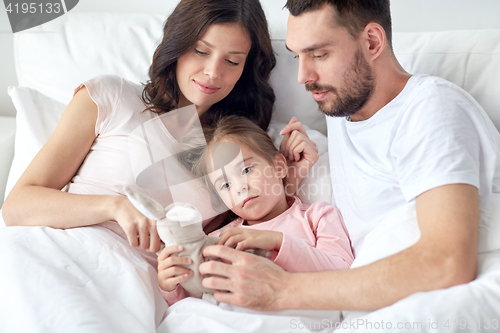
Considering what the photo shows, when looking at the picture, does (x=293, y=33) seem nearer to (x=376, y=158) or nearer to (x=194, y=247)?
(x=376, y=158)

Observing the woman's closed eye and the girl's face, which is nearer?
the girl's face

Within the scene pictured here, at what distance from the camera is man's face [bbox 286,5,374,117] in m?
0.94

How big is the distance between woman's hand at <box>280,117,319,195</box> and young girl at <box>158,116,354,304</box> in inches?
1.4

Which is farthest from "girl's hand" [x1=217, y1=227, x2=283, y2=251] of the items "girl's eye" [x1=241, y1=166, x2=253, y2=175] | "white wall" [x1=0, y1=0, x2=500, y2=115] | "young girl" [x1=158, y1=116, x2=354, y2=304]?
"white wall" [x1=0, y1=0, x2=500, y2=115]

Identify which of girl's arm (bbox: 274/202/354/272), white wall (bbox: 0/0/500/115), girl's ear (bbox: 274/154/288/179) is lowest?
girl's arm (bbox: 274/202/354/272)

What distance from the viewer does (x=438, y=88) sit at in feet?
2.74

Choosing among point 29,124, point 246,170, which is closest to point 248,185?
point 246,170

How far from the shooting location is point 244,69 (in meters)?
1.37

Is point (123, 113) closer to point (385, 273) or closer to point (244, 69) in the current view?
point (244, 69)

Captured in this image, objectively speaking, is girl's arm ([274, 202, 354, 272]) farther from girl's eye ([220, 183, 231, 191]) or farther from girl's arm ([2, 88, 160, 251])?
girl's arm ([2, 88, 160, 251])

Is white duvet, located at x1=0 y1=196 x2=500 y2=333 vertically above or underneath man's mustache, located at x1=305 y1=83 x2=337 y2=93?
underneath

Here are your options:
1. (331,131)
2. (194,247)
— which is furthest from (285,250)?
(331,131)

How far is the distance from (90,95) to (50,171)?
0.25 metres

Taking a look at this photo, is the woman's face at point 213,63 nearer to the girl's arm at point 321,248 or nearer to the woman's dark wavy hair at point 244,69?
the woman's dark wavy hair at point 244,69
